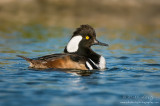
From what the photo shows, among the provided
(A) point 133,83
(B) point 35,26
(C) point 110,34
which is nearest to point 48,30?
(B) point 35,26

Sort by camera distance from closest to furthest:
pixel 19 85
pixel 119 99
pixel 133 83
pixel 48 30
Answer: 1. pixel 119 99
2. pixel 19 85
3. pixel 133 83
4. pixel 48 30

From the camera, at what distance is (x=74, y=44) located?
32.1 feet

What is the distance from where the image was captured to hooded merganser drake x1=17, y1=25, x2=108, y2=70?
9055mm

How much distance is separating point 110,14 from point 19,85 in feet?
67.3

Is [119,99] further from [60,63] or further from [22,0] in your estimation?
[22,0]

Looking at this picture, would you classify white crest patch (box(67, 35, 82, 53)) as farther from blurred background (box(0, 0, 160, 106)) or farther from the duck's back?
blurred background (box(0, 0, 160, 106))

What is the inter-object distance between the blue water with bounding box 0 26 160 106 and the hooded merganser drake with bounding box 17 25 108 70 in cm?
22

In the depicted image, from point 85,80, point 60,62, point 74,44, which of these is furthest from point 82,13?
point 85,80

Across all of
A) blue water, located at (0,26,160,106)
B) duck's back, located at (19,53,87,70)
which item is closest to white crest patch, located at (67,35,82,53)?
duck's back, located at (19,53,87,70)

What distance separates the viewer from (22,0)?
98.9ft

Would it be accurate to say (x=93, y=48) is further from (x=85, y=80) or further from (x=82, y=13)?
(x=82, y=13)

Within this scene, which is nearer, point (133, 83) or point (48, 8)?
point (133, 83)

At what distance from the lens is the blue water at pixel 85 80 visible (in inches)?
249

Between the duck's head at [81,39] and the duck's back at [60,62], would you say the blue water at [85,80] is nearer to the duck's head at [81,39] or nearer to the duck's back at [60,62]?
the duck's back at [60,62]
